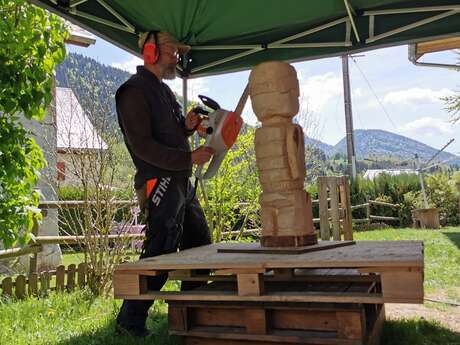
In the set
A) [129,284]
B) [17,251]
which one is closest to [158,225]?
[129,284]

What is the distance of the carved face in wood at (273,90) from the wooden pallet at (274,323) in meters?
1.06

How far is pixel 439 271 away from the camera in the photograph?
18.3ft

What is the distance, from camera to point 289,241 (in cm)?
249

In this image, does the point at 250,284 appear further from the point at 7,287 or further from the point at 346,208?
the point at 346,208

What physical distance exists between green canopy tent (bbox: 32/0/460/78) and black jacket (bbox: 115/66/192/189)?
1100 mm

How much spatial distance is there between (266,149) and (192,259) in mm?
→ 741

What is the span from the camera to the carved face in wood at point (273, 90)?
2564 millimetres

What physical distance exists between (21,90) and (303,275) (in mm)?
2252

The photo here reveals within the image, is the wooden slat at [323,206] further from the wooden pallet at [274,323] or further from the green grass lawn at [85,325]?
the wooden pallet at [274,323]

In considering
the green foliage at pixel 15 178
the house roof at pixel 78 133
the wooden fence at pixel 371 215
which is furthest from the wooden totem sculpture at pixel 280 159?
the wooden fence at pixel 371 215

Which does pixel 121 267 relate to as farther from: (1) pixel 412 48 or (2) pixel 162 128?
(1) pixel 412 48

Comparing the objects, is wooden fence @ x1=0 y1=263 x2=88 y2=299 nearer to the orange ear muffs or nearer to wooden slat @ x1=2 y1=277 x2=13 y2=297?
wooden slat @ x1=2 y1=277 x2=13 y2=297

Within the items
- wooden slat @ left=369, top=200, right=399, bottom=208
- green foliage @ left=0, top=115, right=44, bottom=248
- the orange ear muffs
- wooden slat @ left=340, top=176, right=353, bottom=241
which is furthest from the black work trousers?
wooden slat @ left=369, top=200, right=399, bottom=208

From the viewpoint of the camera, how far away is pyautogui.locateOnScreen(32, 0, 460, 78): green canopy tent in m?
3.76
